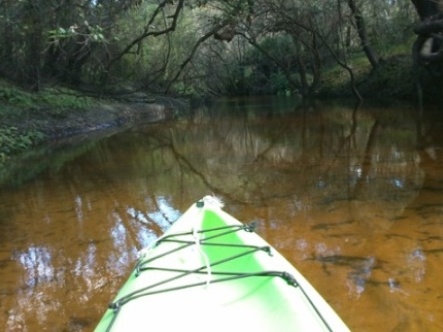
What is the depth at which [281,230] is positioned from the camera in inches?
185

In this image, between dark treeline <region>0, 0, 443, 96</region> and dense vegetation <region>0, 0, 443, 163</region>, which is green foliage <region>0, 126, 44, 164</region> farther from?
dark treeline <region>0, 0, 443, 96</region>

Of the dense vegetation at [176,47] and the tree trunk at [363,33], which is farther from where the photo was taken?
the tree trunk at [363,33]

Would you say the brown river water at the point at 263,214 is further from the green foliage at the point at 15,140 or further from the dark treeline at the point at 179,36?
the dark treeline at the point at 179,36

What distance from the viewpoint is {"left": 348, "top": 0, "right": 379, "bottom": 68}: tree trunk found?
690 inches

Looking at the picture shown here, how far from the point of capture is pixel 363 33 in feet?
60.6

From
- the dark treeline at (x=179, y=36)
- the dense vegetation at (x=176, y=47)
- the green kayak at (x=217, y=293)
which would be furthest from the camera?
the dense vegetation at (x=176, y=47)

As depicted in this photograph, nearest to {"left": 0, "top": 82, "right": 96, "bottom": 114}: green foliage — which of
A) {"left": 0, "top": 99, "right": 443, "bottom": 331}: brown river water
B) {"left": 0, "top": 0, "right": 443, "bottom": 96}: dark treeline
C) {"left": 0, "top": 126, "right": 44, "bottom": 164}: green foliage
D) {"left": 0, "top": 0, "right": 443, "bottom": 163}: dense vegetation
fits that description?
{"left": 0, "top": 0, "right": 443, "bottom": 163}: dense vegetation

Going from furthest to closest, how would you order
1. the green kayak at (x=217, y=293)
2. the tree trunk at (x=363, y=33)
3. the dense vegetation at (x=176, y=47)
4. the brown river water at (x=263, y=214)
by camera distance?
the tree trunk at (x=363, y=33)
the dense vegetation at (x=176, y=47)
the brown river water at (x=263, y=214)
the green kayak at (x=217, y=293)

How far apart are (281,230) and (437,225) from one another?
135 cm

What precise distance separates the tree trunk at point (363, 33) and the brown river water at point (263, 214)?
756cm

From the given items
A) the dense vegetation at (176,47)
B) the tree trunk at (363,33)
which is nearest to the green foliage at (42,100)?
the dense vegetation at (176,47)

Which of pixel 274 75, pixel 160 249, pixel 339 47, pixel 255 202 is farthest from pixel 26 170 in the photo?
pixel 274 75

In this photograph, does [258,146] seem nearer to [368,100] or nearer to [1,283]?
[1,283]

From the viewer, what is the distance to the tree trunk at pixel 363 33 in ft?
57.5
